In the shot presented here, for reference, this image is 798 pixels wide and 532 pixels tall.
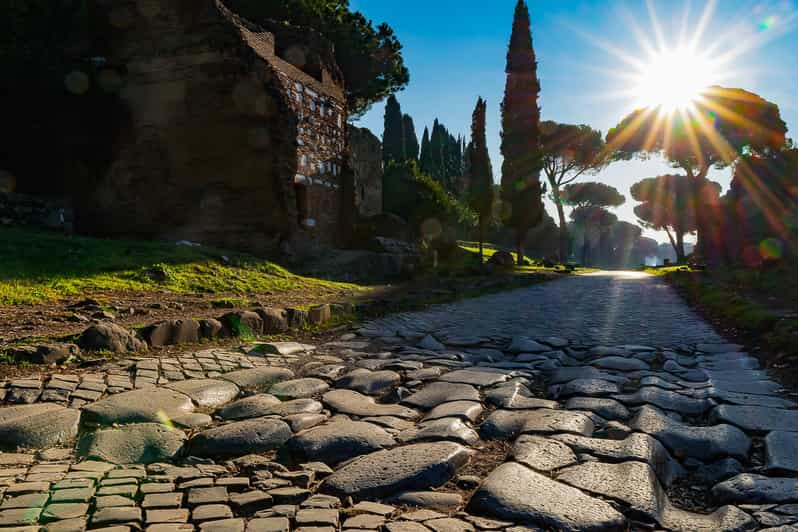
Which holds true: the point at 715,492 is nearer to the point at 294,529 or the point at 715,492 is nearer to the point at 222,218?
the point at 294,529

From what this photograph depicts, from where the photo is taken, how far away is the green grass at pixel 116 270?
19.4 feet

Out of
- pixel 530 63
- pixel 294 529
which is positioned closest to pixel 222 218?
pixel 294 529

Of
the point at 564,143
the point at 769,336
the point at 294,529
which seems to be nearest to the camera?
the point at 294,529

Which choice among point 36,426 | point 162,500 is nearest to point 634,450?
point 162,500

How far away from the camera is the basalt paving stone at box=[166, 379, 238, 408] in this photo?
3.27 m

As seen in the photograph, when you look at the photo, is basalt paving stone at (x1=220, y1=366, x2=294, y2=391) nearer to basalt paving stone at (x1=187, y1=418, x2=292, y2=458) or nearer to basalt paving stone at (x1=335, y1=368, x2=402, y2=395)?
basalt paving stone at (x1=335, y1=368, x2=402, y2=395)

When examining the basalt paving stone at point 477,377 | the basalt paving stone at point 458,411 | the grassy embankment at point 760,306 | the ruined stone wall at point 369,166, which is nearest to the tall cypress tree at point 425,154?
the ruined stone wall at point 369,166

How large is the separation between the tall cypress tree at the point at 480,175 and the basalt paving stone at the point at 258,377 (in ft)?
61.9

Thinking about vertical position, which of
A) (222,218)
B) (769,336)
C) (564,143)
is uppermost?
(564,143)

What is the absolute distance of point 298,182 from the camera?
1217 cm

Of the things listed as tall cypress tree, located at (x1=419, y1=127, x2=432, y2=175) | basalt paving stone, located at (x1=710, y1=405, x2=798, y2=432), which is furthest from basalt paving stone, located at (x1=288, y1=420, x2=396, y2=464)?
tall cypress tree, located at (x1=419, y1=127, x2=432, y2=175)

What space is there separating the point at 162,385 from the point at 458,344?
2812 mm

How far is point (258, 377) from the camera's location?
3.79 meters

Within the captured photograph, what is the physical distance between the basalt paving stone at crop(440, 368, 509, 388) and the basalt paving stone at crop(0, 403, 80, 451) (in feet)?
7.44
